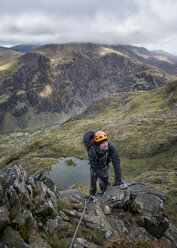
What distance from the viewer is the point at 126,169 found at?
113438 millimetres

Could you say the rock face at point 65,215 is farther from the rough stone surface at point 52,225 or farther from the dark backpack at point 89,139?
the dark backpack at point 89,139

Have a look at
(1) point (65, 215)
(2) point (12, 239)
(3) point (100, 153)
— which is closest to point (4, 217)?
(2) point (12, 239)

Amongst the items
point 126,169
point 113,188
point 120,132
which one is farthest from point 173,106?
point 113,188

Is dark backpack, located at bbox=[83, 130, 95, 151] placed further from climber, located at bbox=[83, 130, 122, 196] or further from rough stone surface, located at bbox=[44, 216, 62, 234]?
rough stone surface, located at bbox=[44, 216, 62, 234]

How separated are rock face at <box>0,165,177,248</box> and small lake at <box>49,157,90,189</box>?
107 meters

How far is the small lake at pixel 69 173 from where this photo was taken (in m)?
126

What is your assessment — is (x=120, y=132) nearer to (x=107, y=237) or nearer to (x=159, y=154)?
(x=159, y=154)

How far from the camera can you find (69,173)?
456 feet

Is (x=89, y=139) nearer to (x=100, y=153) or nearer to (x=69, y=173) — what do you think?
(x=100, y=153)

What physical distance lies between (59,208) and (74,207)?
1.43 m

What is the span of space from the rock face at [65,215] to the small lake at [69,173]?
350 feet

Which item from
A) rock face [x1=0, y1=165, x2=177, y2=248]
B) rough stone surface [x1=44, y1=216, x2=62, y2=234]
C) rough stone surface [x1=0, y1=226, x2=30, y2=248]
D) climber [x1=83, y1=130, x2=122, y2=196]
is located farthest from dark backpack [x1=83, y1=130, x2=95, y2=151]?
rough stone surface [x1=0, y1=226, x2=30, y2=248]

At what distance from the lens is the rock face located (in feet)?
29.8

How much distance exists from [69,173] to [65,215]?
5166 inches
